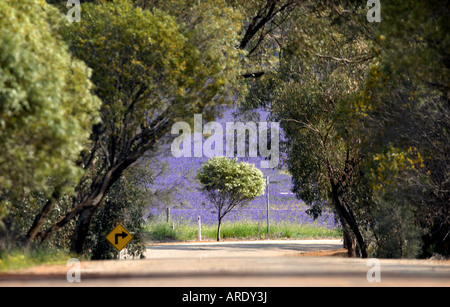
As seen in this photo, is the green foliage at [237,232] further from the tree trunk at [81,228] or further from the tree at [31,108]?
the tree at [31,108]

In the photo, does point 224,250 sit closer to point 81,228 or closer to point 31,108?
point 81,228

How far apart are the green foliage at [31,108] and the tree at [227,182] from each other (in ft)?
104

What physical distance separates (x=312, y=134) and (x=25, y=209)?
1157 centimetres

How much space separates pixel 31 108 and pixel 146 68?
5019mm

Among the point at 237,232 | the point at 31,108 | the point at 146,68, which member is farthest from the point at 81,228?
the point at 237,232

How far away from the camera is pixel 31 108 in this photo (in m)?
12.8

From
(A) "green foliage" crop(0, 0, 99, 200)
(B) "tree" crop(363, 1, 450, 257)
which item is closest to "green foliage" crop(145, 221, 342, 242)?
(B) "tree" crop(363, 1, 450, 257)

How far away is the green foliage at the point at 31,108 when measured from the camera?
1246 cm

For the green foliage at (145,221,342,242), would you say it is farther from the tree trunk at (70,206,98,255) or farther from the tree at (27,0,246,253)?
the tree at (27,0,246,253)

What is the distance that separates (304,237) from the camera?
48.6 metres

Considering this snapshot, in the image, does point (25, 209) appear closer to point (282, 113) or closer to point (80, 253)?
point (80, 253)

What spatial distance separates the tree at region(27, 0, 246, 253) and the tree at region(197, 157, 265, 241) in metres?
25.8

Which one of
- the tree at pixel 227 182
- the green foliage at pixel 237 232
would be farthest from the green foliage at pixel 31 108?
the tree at pixel 227 182

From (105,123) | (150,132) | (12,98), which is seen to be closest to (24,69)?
(12,98)
